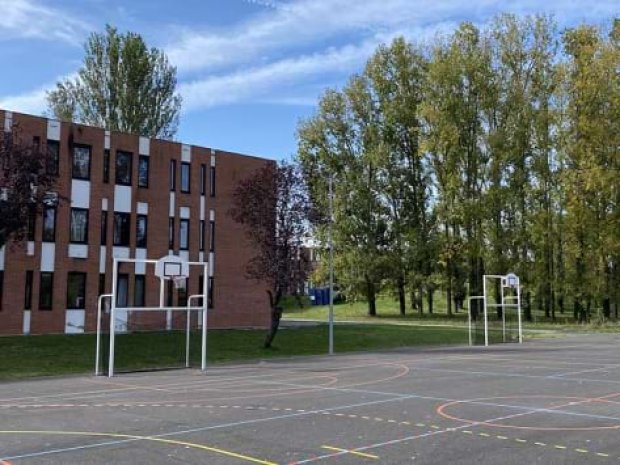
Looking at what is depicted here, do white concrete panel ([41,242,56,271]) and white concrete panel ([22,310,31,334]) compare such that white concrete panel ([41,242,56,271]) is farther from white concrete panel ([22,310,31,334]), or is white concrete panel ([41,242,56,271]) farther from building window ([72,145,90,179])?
building window ([72,145,90,179])

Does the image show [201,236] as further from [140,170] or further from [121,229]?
[140,170]

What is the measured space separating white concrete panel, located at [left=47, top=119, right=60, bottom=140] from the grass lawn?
920 centimetres

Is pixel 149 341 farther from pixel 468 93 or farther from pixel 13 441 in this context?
pixel 468 93

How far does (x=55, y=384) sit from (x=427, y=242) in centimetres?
4169

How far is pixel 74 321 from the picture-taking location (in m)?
33.1

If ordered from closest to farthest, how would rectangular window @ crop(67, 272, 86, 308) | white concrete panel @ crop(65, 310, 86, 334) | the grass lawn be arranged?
the grass lawn, white concrete panel @ crop(65, 310, 86, 334), rectangular window @ crop(67, 272, 86, 308)

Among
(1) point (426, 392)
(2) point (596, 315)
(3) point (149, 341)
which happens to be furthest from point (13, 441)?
(2) point (596, 315)

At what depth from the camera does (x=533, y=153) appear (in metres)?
52.6

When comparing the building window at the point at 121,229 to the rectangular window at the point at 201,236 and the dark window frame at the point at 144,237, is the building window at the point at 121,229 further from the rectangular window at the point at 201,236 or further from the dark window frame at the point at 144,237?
the rectangular window at the point at 201,236

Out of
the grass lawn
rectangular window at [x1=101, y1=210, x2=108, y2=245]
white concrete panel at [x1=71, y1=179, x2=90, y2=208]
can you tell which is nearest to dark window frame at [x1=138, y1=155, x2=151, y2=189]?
rectangular window at [x1=101, y1=210, x2=108, y2=245]

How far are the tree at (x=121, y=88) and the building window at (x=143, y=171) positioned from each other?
686 inches

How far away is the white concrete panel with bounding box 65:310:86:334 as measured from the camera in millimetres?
32812

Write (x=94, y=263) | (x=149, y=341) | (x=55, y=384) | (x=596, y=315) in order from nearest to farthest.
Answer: (x=55, y=384), (x=149, y=341), (x=94, y=263), (x=596, y=315)

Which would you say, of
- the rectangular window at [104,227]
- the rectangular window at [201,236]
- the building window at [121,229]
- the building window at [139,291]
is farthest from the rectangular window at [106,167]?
the rectangular window at [201,236]
